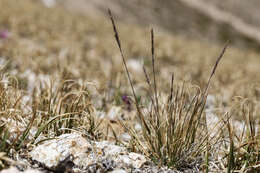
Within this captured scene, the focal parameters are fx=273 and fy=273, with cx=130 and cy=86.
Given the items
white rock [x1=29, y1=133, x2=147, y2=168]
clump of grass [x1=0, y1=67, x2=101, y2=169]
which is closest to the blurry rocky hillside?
clump of grass [x1=0, y1=67, x2=101, y2=169]

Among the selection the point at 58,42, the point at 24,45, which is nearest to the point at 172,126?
the point at 24,45

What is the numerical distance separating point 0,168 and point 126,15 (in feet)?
77.1

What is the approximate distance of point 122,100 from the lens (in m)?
3.13

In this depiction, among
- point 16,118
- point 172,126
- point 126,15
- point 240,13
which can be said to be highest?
point 240,13

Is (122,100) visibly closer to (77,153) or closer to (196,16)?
(77,153)

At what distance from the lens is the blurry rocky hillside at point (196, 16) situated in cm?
2337

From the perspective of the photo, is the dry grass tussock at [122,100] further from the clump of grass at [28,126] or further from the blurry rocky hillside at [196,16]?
the blurry rocky hillside at [196,16]

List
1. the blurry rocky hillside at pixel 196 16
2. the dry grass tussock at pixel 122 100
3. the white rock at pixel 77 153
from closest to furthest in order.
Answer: the white rock at pixel 77 153
the dry grass tussock at pixel 122 100
the blurry rocky hillside at pixel 196 16

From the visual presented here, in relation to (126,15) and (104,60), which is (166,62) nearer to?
(104,60)

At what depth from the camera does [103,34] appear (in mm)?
9695

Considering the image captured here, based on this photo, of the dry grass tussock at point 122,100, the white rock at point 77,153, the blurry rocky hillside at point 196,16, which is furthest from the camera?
→ the blurry rocky hillside at point 196,16

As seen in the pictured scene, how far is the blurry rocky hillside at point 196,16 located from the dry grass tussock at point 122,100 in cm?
1252

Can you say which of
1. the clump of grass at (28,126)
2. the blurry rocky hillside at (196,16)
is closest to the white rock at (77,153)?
the clump of grass at (28,126)

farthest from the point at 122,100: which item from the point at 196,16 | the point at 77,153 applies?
the point at 196,16
